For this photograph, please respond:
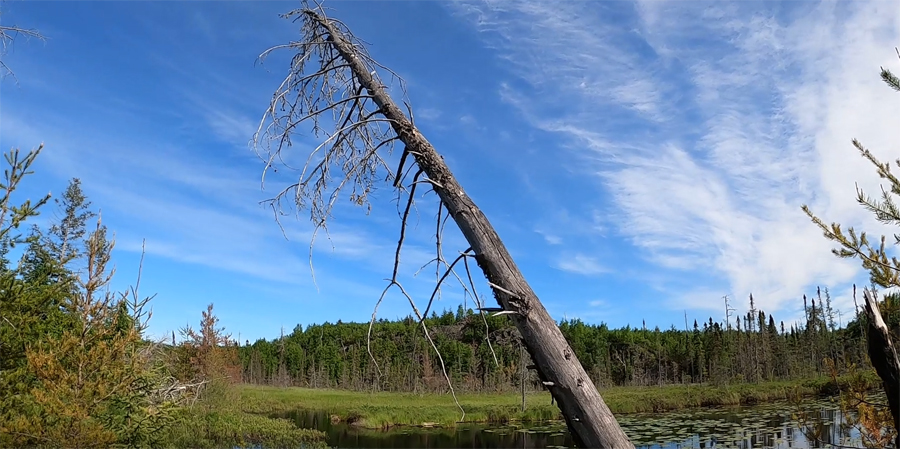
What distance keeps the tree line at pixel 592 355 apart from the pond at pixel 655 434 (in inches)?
700

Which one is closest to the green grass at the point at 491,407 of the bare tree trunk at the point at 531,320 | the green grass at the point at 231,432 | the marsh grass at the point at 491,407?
the marsh grass at the point at 491,407

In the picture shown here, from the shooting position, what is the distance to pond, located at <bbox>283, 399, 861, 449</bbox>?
1555cm

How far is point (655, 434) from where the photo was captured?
17938 mm

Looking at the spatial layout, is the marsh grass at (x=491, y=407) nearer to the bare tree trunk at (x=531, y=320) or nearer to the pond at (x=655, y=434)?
the pond at (x=655, y=434)

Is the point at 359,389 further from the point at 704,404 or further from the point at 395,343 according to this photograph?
the point at 704,404

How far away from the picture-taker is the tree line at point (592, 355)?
165 feet

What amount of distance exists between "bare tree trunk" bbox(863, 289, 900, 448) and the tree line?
127 ft

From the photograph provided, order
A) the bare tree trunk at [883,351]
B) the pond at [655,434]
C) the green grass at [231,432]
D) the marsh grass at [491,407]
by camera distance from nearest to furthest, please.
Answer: the bare tree trunk at [883,351]
the pond at [655,434]
the green grass at [231,432]
the marsh grass at [491,407]

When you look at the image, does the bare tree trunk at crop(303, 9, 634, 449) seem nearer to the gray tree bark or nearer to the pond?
the gray tree bark

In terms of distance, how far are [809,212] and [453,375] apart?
49392 mm

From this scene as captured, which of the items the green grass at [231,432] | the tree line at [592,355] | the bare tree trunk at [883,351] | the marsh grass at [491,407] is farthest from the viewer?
the tree line at [592,355]

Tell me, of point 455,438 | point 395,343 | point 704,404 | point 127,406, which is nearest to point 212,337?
point 455,438

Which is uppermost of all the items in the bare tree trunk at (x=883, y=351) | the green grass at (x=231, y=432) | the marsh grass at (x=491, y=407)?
the bare tree trunk at (x=883, y=351)

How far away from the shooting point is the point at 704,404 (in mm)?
31875
